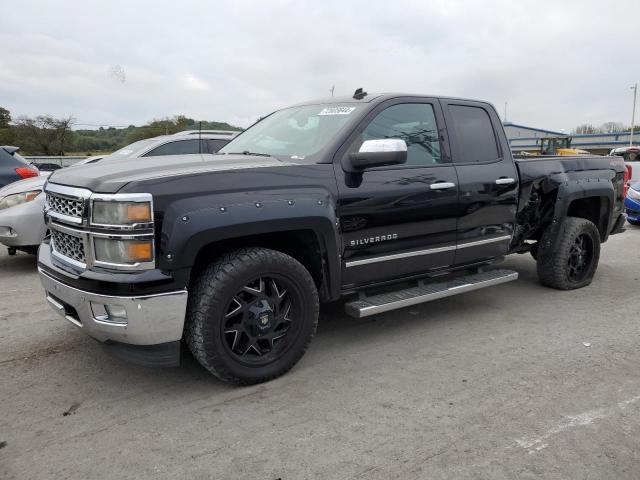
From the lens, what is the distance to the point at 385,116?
12.8 feet

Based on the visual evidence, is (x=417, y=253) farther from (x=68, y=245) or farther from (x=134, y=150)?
(x=134, y=150)

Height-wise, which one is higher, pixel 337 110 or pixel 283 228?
pixel 337 110

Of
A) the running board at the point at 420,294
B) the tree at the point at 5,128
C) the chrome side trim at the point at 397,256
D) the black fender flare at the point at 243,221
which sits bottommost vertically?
the running board at the point at 420,294

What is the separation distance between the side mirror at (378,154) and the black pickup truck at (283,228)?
0.01 metres

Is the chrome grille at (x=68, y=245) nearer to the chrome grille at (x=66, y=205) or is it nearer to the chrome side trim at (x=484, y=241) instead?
the chrome grille at (x=66, y=205)

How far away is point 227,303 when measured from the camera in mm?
2988

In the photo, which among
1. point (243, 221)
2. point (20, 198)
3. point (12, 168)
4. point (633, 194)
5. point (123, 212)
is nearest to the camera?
point (123, 212)

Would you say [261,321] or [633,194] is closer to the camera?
[261,321]

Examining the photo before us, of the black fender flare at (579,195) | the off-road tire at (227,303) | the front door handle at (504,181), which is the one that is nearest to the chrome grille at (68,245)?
the off-road tire at (227,303)

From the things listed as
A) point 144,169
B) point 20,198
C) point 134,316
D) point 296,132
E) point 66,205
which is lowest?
point 134,316

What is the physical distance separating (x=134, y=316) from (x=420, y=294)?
2.13 meters

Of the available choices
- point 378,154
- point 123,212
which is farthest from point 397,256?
point 123,212

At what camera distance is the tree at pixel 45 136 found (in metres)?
32.8

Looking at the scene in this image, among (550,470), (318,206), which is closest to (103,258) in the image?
(318,206)
